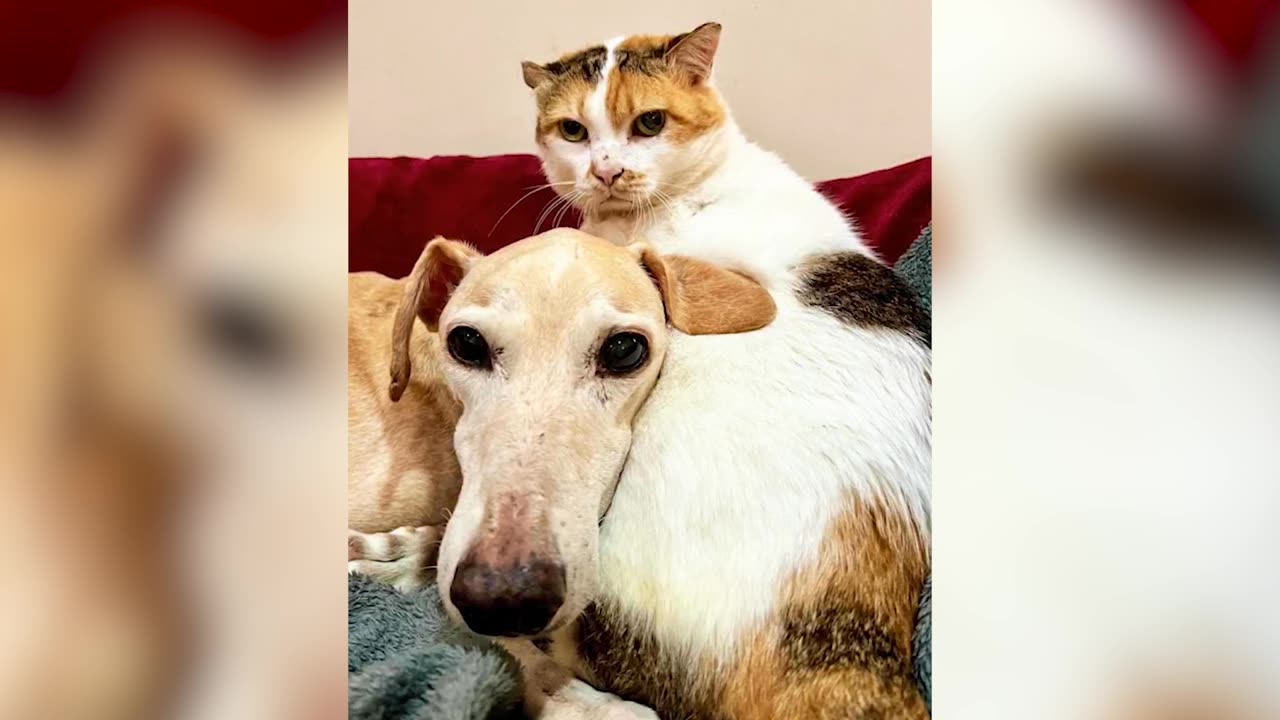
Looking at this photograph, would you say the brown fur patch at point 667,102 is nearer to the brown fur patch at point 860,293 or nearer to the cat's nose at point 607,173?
the cat's nose at point 607,173

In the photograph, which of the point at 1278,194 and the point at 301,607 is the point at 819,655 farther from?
the point at 1278,194

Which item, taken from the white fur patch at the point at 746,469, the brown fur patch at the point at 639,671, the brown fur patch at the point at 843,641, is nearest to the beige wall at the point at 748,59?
the white fur patch at the point at 746,469

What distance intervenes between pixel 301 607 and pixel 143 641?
16cm

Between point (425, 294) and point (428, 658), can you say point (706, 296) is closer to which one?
point (425, 294)

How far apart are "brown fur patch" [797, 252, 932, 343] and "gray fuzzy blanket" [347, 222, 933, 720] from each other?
2 cm

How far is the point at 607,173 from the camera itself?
972mm

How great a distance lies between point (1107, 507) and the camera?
1017 mm

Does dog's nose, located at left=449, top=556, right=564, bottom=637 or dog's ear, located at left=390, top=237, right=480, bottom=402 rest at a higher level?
dog's ear, located at left=390, top=237, right=480, bottom=402

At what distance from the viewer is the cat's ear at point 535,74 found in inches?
39.5

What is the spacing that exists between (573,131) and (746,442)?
39 cm

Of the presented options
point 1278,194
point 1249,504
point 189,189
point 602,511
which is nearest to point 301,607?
point 602,511

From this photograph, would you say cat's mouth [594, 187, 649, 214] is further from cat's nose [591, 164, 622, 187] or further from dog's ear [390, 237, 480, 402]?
dog's ear [390, 237, 480, 402]

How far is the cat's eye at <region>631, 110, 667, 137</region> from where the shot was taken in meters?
0.99

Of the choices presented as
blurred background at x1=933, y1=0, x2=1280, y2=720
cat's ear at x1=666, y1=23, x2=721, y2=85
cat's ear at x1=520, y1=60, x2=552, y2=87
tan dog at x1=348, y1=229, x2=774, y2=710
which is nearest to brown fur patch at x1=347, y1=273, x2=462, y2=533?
tan dog at x1=348, y1=229, x2=774, y2=710
